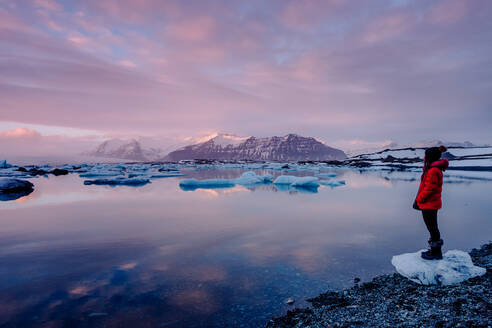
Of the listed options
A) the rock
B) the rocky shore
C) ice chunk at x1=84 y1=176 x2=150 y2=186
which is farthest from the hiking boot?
ice chunk at x1=84 y1=176 x2=150 y2=186

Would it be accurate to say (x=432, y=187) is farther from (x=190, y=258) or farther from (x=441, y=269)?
(x=190, y=258)

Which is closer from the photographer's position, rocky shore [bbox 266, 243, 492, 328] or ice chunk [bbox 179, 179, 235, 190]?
rocky shore [bbox 266, 243, 492, 328]

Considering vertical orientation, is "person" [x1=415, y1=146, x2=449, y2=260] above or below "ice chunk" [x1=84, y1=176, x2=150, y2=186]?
above

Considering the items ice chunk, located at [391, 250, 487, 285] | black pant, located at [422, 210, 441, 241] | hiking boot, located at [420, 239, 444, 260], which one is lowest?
ice chunk, located at [391, 250, 487, 285]

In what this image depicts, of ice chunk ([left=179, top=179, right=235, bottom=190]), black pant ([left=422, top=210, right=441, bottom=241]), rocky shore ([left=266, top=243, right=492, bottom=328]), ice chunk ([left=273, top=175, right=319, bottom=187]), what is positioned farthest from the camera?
ice chunk ([left=179, top=179, right=235, bottom=190])

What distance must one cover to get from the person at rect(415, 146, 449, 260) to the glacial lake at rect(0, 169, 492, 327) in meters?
1.08

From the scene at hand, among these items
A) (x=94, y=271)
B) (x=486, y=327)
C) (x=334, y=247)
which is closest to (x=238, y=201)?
(x=334, y=247)

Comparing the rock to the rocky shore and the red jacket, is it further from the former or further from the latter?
the red jacket

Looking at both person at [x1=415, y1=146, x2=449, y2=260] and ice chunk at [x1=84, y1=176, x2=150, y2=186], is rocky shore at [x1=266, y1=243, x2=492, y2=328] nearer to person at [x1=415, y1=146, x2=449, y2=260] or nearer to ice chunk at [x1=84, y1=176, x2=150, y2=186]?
person at [x1=415, y1=146, x2=449, y2=260]

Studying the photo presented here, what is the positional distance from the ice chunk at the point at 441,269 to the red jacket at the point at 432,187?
1023 mm

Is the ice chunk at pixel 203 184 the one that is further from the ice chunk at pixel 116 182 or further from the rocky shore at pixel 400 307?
the rocky shore at pixel 400 307

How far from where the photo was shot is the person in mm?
4629

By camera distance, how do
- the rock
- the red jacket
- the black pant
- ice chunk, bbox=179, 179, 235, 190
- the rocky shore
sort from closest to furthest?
1. the rocky shore
2. the red jacket
3. the black pant
4. the rock
5. ice chunk, bbox=179, 179, 235, 190

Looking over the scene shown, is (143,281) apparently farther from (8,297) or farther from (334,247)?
(334,247)
